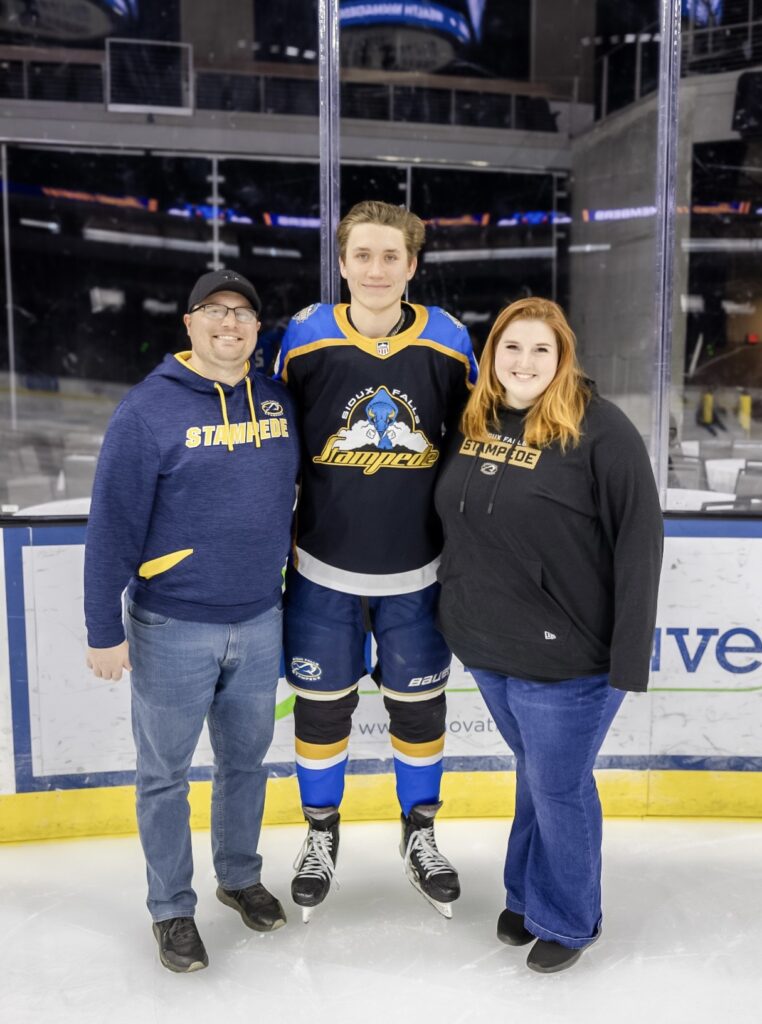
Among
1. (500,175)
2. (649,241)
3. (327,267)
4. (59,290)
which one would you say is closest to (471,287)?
(500,175)

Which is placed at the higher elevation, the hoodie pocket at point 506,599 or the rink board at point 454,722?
the hoodie pocket at point 506,599

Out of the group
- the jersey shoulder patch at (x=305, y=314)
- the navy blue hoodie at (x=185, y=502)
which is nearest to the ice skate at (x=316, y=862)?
the navy blue hoodie at (x=185, y=502)

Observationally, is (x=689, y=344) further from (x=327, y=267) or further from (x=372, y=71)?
(x=327, y=267)

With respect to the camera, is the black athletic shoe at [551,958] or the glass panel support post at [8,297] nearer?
the black athletic shoe at [551,958]

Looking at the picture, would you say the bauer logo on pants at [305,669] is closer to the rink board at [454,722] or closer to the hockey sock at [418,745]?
the hockey sock at [418,745]

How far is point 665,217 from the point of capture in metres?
2.28

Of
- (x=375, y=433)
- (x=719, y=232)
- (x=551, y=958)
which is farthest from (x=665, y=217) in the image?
(x=719, y=232)

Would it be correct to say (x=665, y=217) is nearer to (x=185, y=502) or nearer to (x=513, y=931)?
(x=185, y=502)

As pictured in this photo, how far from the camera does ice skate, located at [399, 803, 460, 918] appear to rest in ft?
5.99

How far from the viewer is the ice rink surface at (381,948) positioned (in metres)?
1.59

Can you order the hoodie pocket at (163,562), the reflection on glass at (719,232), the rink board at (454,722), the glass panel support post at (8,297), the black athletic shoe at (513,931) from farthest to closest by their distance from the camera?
the glass panel support post at (8,297), the reflection on glass at (719,232), the rink board at (454,722), the black athletic shoe at (513,931), the hoodie pocket at (163,562)

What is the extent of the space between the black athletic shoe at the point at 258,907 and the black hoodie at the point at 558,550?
2.18ft

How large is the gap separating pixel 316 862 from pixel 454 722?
0.57 meters

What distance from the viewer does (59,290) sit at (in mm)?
11383
